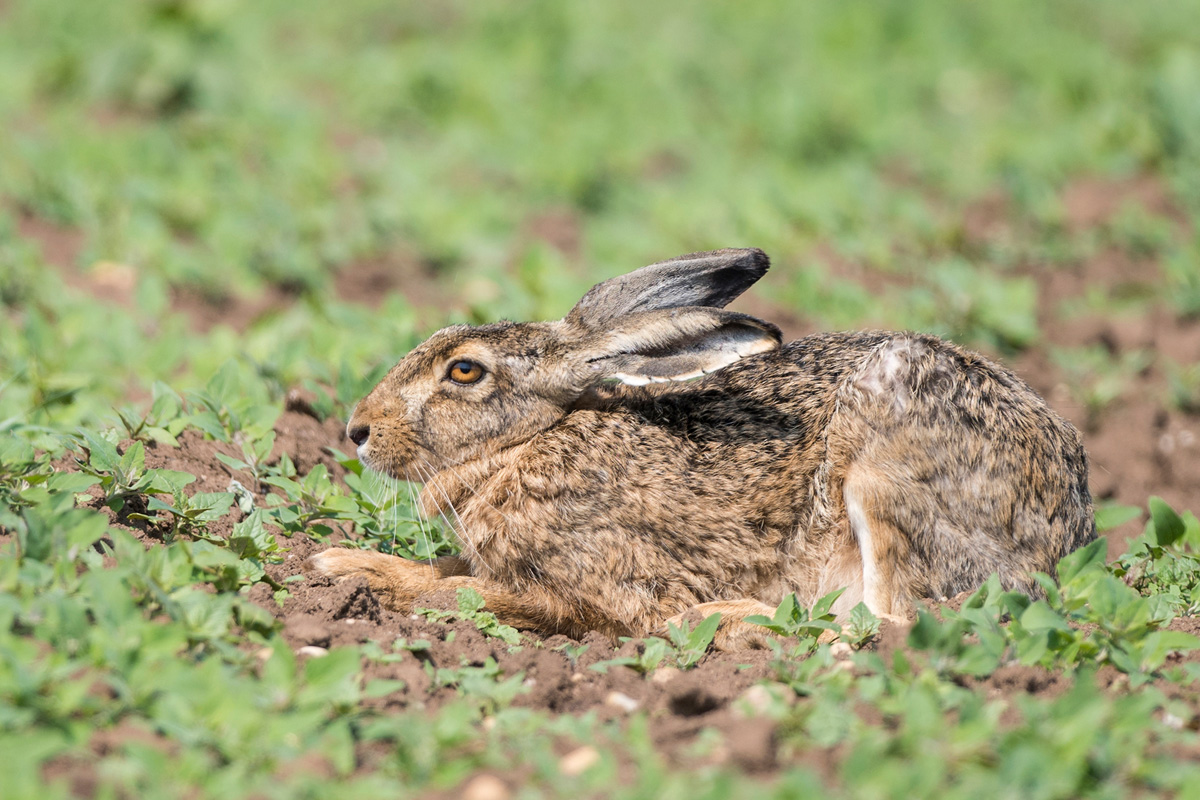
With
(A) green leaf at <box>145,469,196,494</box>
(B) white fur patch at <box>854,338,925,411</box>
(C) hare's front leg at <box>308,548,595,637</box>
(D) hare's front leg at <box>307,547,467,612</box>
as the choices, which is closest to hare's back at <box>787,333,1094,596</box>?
(B) white fur patch at <box>854,338,925,411</box>

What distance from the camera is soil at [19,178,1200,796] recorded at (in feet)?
10.7

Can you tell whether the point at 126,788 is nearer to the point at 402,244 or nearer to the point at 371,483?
the point at 371,483

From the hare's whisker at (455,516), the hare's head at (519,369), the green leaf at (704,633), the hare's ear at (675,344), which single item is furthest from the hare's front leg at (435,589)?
the hare's ear at (675,344)

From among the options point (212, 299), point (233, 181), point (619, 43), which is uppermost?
point (619, 43)

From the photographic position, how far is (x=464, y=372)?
4719 millimetres

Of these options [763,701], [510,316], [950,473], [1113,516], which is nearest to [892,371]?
[950,473]

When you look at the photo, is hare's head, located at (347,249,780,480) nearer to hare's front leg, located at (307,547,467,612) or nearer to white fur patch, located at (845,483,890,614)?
hare's front leg, located at (307,547,467,612)

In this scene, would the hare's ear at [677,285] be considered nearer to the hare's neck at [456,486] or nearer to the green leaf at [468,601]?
the hare's neck at [456,486]

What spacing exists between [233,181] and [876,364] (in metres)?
5.27

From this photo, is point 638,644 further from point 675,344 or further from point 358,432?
point 358,432

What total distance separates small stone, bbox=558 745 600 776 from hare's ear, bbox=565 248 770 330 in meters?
2.07

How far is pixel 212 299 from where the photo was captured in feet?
22.5

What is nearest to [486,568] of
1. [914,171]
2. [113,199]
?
[113,199]

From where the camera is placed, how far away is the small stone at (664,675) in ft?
12.1
